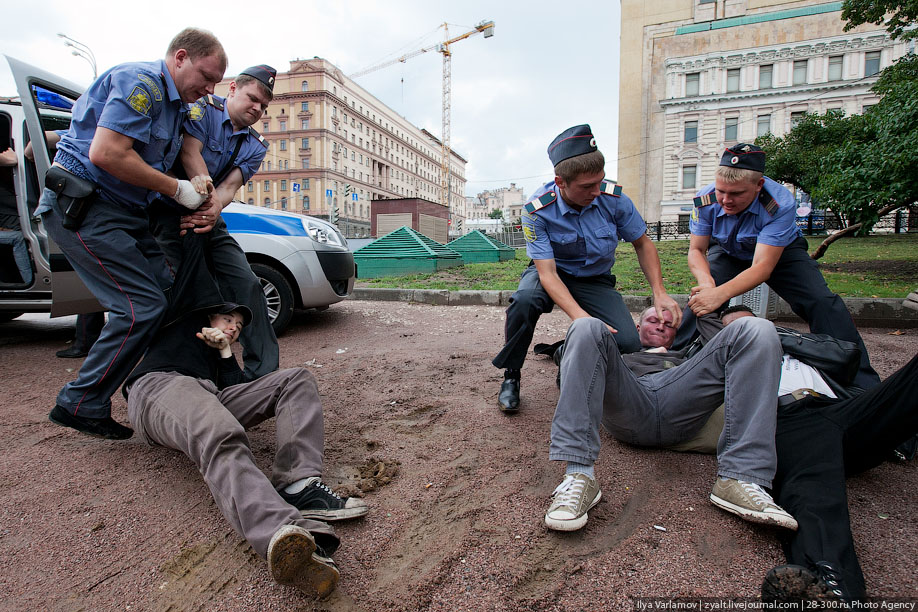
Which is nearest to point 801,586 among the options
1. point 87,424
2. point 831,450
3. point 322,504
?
point 831,450

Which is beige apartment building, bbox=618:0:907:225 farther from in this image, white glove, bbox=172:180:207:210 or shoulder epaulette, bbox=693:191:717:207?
white glove, bbox=172:180:207:210

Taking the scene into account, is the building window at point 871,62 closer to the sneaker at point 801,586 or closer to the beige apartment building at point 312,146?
the sneaker at point 801,586

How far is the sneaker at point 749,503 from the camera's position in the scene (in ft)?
4.89

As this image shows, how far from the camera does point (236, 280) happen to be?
295cm

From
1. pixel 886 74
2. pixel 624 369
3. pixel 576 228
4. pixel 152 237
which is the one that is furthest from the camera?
pixel 886 74

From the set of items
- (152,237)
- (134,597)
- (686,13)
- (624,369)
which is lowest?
(134,597)

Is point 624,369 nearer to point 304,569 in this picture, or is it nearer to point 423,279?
point 304,569

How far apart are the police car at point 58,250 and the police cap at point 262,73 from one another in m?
1.53

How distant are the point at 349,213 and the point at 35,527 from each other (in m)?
69.1

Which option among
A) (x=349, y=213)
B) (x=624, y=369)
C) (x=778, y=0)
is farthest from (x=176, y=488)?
(x=349, y=213)

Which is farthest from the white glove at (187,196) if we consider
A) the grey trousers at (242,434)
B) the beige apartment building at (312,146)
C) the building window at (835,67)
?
the beige apartment building at (312,146)

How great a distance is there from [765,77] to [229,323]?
48148mm

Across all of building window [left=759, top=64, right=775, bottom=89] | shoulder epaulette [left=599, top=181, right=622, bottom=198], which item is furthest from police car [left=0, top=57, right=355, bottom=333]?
building window [left=759, top=64, right=775, bottom=89]

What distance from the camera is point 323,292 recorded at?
194 inches
